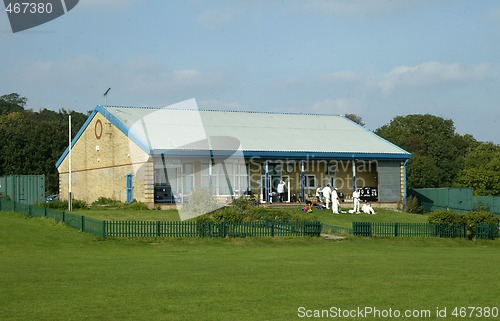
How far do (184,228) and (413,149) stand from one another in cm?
6879

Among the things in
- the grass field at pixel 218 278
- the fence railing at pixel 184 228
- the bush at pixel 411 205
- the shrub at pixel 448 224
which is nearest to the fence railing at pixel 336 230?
the fence railing at pixel 184 228

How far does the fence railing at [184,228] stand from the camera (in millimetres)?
30547

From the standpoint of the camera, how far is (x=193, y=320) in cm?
1248

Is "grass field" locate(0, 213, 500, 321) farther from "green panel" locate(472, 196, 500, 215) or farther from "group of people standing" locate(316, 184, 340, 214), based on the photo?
"green panel" locate(472, 196, 500, 215)

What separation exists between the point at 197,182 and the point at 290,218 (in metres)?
15.9

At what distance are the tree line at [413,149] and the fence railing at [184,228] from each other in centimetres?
3433

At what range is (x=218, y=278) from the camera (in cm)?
1812

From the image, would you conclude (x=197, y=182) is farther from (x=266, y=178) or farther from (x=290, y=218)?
(x=290, y=218)

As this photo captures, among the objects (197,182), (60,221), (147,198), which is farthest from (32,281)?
(197,182)

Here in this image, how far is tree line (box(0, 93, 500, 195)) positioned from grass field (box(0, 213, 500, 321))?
123 ft

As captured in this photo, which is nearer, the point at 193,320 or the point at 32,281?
the point at 193,320

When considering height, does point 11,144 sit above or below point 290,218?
above

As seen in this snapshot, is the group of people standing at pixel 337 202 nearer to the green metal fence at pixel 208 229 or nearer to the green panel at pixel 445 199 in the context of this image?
the green metal fence at pixel 208 229

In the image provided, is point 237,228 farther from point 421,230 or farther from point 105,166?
point 105,166
